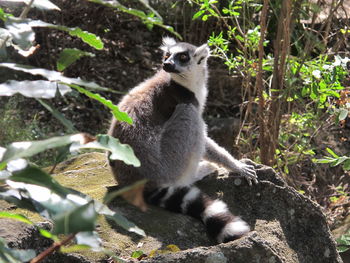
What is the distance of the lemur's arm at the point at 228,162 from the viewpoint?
3770 millimetres

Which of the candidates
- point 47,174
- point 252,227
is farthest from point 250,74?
point 47,174

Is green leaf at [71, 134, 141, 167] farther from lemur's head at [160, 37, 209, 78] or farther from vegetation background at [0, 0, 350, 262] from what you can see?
lemur's head at [160, 37, 209, 78]

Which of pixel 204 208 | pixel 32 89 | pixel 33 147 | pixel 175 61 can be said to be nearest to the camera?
pixel 33 147

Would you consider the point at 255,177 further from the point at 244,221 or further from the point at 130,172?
the point at 130,172

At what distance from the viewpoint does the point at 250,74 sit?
17.3 ft

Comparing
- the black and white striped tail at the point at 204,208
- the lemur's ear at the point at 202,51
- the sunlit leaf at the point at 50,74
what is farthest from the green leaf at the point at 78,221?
the lemur's ear at the point at 202,51

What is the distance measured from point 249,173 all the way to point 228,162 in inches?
20.8

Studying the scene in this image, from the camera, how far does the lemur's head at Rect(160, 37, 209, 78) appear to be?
4.75 meters

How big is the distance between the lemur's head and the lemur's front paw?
4.01 feet

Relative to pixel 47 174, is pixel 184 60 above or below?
below

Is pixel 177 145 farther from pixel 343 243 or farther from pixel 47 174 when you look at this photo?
pixel 47 174

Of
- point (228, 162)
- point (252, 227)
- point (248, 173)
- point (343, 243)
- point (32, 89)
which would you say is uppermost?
point (32, 89)

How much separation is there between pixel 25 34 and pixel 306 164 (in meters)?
5.56

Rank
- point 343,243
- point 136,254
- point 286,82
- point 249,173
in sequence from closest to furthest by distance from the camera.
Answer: point 136,254 < point 249,173 < point 343,243 < point 286,82
